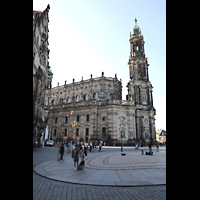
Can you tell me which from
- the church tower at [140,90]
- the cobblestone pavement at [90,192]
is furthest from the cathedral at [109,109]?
the cobblestone pavement at [90,192]

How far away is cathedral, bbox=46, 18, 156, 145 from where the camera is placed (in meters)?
38.7

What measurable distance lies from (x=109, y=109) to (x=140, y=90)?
1375 cm

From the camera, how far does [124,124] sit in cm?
3925

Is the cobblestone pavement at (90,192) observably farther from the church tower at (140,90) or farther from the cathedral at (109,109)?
the church tower at (140,90)

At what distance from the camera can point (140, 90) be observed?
4584cm

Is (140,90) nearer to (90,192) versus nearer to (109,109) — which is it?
(109,109)

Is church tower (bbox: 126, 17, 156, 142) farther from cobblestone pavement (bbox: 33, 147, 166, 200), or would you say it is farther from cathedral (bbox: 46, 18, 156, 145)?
cobblestone pavement (bbox: 33, 147, 166, 200)

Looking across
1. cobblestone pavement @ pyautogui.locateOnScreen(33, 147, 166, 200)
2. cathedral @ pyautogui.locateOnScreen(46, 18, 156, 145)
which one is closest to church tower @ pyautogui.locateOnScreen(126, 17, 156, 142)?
cathedral @ pyautogui.locateOnScreen(46, 18, 156, 145)

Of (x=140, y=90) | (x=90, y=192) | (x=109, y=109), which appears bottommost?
(x=90, y=192)

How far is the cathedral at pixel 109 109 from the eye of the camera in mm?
38719

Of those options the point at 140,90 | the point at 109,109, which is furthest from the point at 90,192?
the point at 140,90
